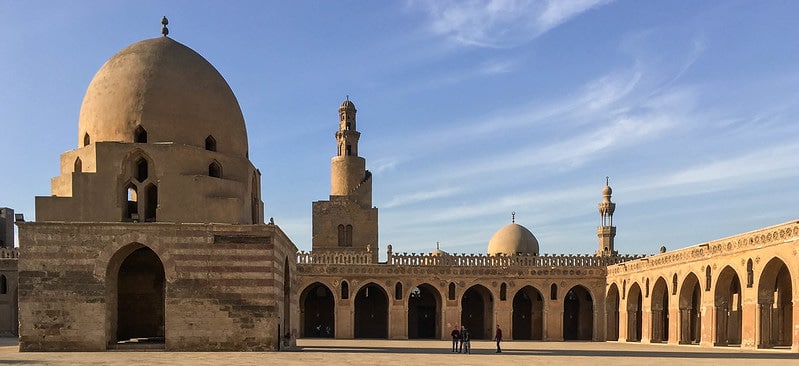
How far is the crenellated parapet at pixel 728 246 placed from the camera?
22611mm

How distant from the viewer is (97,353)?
18578mm

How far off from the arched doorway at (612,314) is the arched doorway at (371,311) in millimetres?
11023

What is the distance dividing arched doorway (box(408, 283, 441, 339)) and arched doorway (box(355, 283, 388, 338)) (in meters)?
1.59

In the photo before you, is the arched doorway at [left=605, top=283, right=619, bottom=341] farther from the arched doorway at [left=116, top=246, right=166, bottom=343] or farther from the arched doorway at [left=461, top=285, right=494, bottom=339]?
the arched doorway at [left=116, top=246, right=166, bottom=343]

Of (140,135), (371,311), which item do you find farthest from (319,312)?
(140,135)

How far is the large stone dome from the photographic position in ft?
67.1

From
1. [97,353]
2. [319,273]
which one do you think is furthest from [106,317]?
[319,273]

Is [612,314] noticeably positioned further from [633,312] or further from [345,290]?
[345,290]

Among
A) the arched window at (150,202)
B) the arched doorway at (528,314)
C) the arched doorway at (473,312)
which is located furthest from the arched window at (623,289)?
the arched window at (150,202)

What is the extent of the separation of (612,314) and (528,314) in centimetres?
531

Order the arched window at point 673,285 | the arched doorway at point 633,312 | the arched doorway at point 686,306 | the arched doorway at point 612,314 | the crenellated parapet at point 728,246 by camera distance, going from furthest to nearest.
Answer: the arched doorway at point 612,314
the arched doorway at point 633,312
the arched window at point 673,285
the arched doorway at point 686,306
the crenellated parapet at point 728,246

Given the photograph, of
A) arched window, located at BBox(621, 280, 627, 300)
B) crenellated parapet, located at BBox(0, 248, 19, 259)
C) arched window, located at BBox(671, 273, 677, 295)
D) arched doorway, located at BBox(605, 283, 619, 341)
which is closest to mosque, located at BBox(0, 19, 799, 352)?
arched window, located at BBox(671, 273, 677, 295)

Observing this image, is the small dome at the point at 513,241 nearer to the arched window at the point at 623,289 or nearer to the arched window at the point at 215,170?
the arched window at the point at 623,289

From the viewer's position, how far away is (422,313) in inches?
1709
